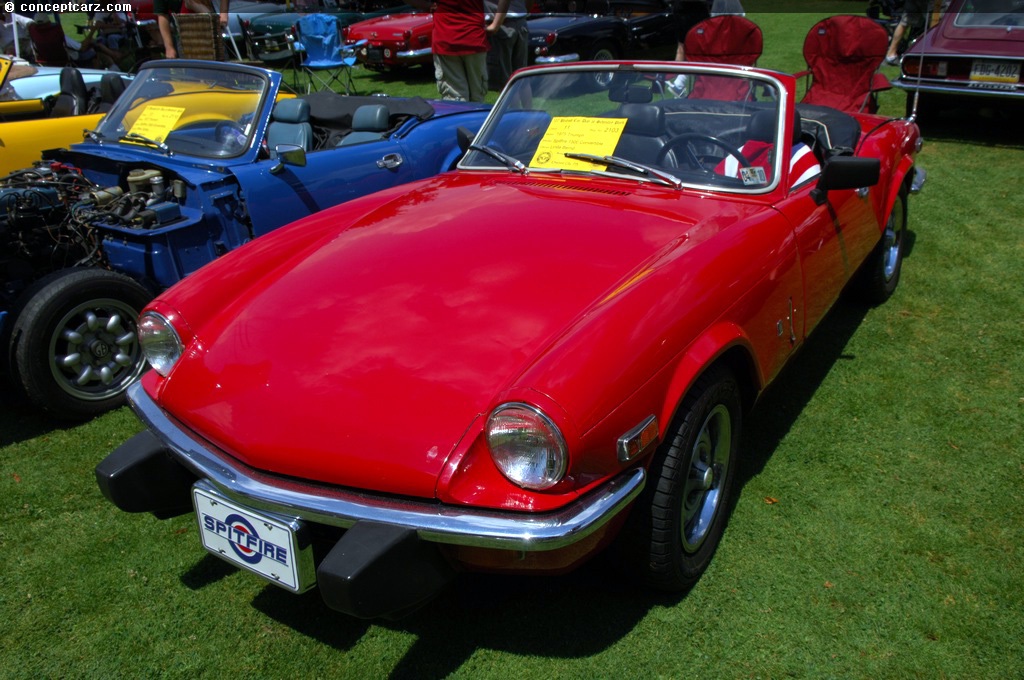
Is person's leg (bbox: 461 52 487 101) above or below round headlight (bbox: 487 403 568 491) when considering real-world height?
above

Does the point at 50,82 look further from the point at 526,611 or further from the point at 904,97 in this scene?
the point at 904,97

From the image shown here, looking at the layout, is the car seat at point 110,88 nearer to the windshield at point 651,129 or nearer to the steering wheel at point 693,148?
the windshield at point 651,129

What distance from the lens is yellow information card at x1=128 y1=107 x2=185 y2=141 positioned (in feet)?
15.5

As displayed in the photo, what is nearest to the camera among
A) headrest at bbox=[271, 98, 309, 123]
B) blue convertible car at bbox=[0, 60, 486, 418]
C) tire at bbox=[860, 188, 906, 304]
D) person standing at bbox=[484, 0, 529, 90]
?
blue convertible car at bbox=[0, 60, 486, 418]

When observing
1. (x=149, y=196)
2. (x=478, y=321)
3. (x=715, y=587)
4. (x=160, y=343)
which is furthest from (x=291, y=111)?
(x=715, y=587)

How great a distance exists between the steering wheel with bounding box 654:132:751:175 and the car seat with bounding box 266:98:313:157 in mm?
2437

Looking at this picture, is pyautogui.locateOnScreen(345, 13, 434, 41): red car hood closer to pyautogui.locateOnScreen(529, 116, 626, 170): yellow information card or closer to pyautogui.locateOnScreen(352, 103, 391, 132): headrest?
pyautogui.locateOnScreen(352, 103, 391, 132): headrest

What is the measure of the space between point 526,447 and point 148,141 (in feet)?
12.1

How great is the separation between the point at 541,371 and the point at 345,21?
42.3 feet

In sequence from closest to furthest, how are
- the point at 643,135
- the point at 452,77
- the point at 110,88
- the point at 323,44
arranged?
1. the point at 643,135
2. the point at 110,88
3. the point at 452,77
4. the point at 323,44

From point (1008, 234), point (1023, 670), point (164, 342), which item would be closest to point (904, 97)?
point (1008, 234)

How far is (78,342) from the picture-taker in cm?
375

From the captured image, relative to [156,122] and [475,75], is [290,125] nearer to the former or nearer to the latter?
[156,122]

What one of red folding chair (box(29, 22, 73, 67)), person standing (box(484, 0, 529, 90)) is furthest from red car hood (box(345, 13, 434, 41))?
red folding chair (box(29, 22, 73, 67))
